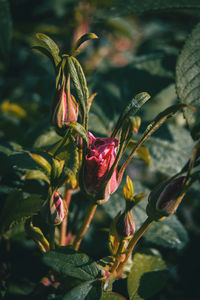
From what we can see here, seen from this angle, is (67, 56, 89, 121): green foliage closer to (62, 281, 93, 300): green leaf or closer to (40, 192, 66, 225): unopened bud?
(40, 192, 66, 225): unopened bud

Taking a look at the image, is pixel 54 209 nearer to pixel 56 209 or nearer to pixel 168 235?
pixel 56 209

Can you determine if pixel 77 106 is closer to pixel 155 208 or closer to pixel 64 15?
pixel 155 208

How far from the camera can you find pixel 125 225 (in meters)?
0.55

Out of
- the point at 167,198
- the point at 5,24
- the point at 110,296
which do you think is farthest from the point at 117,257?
the point at 5,24

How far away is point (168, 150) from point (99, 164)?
1.51ft

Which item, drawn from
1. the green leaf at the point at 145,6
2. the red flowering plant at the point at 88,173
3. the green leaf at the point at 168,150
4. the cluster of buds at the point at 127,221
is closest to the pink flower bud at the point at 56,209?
the red flowering plant at the point at 88,173

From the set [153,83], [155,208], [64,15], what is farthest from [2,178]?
[64,15]

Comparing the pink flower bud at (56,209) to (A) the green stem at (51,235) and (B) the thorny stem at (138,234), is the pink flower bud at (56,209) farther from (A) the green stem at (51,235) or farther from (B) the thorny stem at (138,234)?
(B) the thorny stem at (138,234)

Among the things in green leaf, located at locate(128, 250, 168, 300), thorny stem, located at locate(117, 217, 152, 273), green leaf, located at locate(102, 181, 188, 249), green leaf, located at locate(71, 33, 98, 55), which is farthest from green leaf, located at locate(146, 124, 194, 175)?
green leaf, located at locate(71, 33, 98, 55)

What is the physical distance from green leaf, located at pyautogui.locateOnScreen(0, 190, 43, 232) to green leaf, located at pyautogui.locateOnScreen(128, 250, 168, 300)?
10.5 inches

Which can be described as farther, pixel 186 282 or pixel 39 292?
pixel 186 282

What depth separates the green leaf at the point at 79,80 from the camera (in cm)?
53

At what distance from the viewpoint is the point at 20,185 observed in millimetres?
786

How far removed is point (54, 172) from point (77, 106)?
0.15 metres
